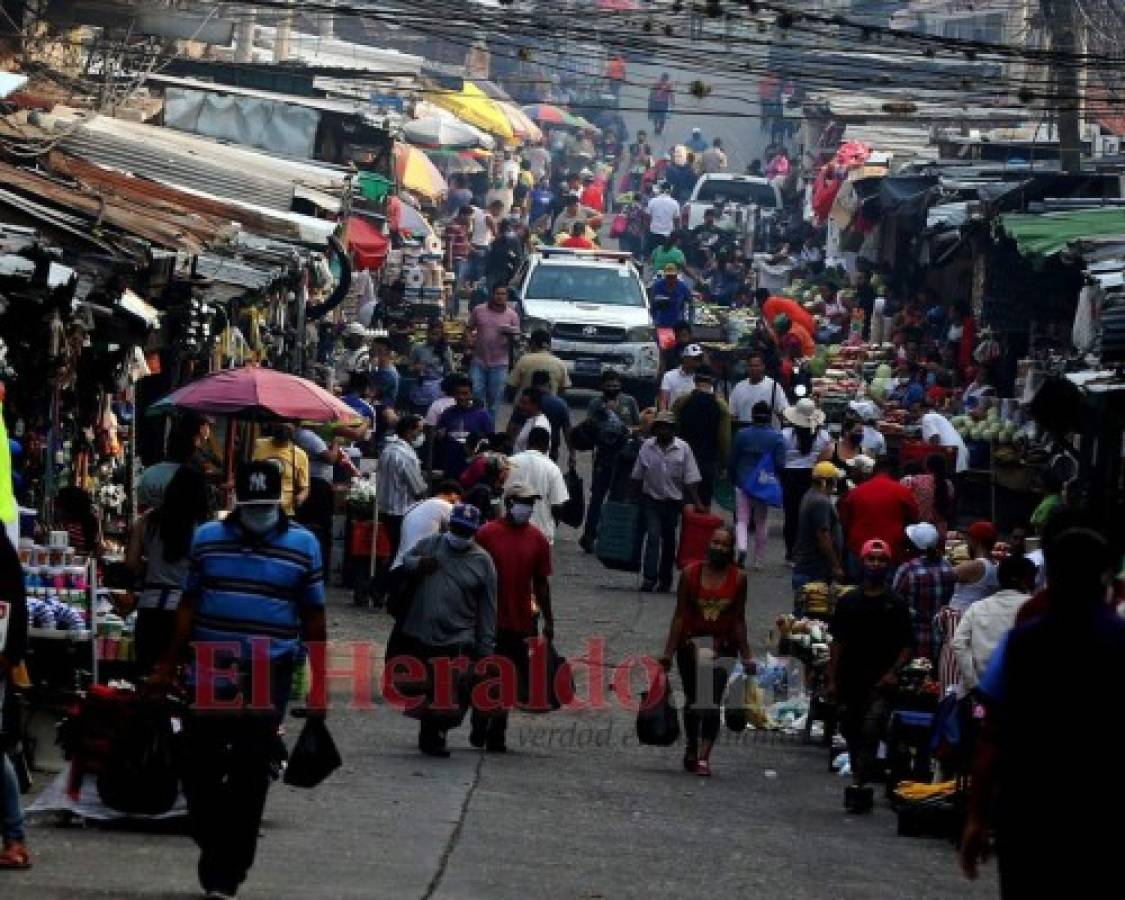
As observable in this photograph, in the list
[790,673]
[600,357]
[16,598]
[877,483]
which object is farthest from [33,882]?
[600,357]

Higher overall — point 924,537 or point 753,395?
point 753,395

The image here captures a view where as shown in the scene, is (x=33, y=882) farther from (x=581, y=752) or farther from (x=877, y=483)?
(x=877, y=483)

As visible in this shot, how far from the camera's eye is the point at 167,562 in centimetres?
1314

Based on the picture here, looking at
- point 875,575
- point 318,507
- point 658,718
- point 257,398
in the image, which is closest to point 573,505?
point 318,507

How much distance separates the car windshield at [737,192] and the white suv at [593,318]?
58.5 ft

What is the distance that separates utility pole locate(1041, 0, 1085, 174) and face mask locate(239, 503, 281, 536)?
1668 centimetres

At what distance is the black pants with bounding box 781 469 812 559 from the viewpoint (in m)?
24.7

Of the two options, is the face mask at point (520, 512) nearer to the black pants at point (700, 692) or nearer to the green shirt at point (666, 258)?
the black pants at point (700, 692)

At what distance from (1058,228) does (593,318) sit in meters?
10.3

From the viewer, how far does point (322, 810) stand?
13.1 meters

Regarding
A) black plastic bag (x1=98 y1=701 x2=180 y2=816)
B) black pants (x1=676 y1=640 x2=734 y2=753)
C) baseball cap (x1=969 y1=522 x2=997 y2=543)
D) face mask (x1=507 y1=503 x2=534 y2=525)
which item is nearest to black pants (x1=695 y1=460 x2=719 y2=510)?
baseball cap (x1=969 y1=522 x2=997 y2=543)

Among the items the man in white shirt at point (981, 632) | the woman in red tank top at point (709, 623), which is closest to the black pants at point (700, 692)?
the woman in red tank top at point (709, 623)

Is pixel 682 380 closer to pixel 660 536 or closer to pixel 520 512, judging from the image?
pixel 660 536

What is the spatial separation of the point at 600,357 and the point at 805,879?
22.8 meters
